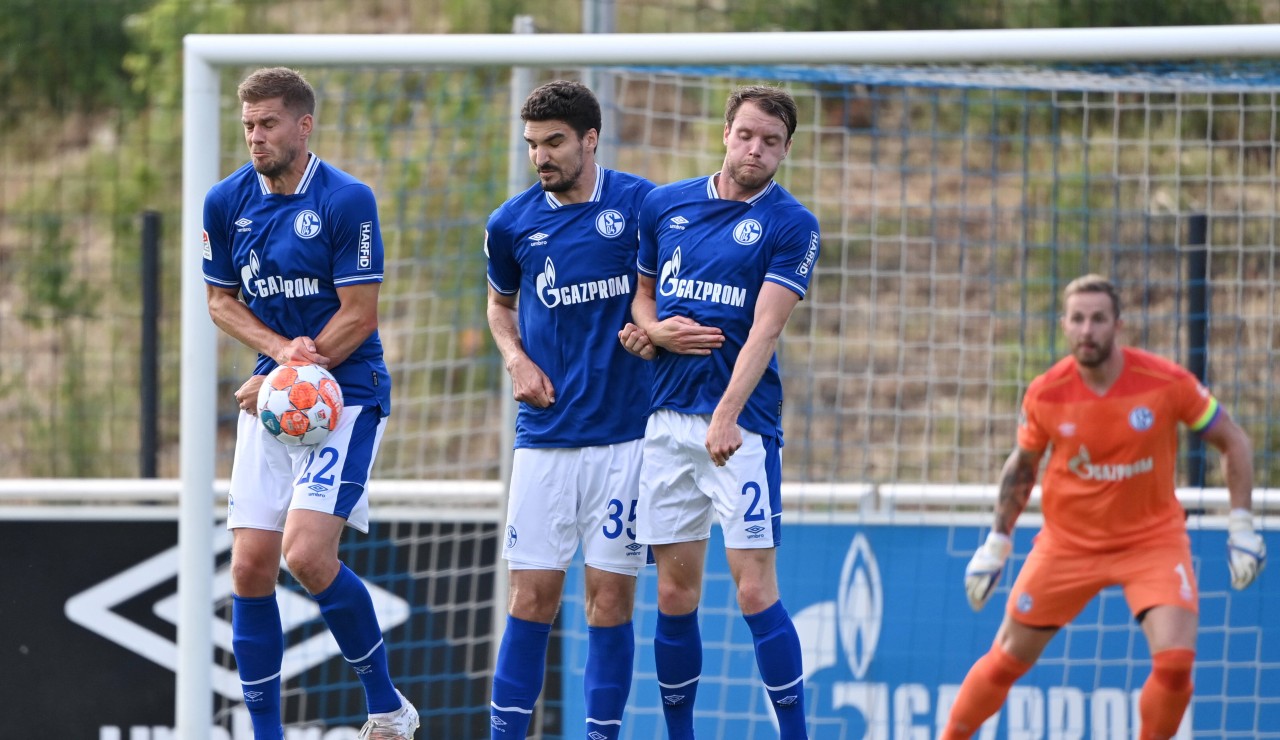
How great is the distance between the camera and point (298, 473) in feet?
15.1

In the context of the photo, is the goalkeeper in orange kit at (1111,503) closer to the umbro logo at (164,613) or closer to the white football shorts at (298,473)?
the white football shorts at (298,473)

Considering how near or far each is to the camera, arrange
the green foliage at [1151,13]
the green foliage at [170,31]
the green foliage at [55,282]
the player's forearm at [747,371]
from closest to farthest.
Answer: the player's forearm at [747,371]
the green foliage at [1151,13]
the green foliage at [55,282]
the green foliage at [170,31]

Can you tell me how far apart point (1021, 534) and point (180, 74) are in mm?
6706

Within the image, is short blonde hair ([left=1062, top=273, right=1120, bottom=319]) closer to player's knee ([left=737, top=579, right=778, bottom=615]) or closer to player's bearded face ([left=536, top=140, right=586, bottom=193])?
player's knee ([left=737, top=579, right=778, bottom=615])

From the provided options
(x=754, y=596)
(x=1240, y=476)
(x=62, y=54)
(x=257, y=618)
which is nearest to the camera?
(x=1240, y=476)

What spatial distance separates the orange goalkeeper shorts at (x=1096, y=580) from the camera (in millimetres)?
4242

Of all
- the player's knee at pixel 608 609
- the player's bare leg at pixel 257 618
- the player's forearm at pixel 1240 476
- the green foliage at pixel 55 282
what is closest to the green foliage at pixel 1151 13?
the player's forearm at pixel 1240 476

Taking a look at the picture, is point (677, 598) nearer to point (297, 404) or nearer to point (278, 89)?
point (297, 404)

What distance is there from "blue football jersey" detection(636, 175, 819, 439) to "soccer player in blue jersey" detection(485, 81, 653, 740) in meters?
0.15

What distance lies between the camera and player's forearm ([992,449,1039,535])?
4445 millimetres

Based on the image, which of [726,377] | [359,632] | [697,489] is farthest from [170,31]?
[697,489]

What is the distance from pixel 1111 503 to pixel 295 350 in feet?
8.61

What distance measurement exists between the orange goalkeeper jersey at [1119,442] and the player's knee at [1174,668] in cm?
35

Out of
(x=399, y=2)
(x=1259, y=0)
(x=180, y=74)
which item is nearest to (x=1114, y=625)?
(x=1259, y=0)
